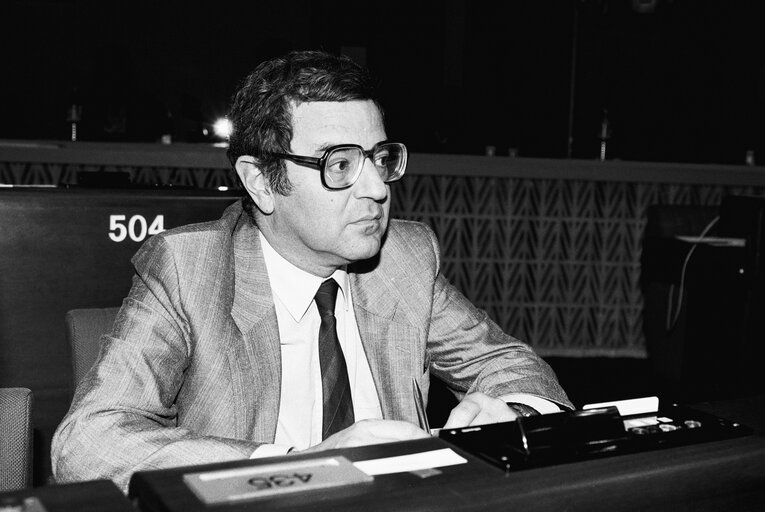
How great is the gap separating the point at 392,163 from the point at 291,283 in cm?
29

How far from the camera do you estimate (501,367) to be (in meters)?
1.71

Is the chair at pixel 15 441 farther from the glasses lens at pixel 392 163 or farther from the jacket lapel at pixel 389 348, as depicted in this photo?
the glasses lens at pixel 392 163

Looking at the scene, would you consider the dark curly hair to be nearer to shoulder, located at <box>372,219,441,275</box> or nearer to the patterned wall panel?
shoulder, located at <box>372,219,441,275</box>

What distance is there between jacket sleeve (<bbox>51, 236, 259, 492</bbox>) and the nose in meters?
0.35

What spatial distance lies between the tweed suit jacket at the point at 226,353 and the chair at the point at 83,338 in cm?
10

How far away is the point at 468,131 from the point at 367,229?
22.8ft

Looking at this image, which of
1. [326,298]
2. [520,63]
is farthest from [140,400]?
[520,63]

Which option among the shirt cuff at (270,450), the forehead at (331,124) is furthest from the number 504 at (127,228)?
the shirt cuff at (270,450)

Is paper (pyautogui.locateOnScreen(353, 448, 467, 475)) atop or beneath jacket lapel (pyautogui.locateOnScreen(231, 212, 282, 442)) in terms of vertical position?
atop

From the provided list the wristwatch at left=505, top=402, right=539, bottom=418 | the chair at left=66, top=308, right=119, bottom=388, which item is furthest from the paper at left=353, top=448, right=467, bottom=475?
the chair at left=66, top=308, right=119, bottom=388

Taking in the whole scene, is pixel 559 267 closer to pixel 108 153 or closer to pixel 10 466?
pixel 108 153

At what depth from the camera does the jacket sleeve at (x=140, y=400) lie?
49.8 inches

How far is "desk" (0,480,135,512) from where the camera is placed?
0.68m

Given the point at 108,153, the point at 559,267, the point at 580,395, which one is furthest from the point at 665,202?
the point at 108,153
